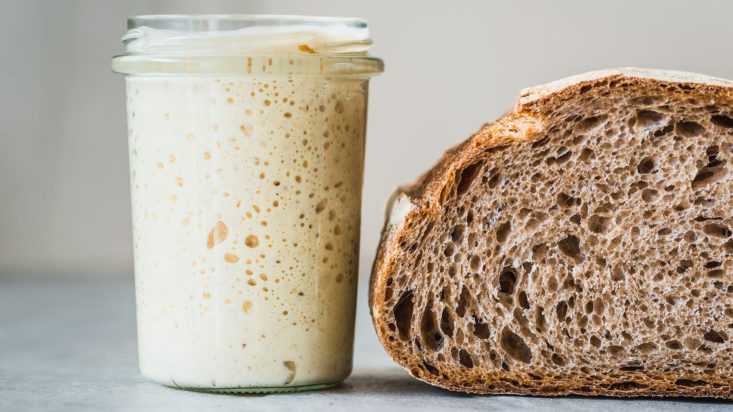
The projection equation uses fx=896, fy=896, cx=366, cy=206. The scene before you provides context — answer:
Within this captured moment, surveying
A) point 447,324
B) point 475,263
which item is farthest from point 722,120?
point 447,324

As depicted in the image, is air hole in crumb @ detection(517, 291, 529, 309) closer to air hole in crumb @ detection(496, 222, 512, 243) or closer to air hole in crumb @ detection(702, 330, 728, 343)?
air hole in crumb @ detection(496, 222, 512, 243)

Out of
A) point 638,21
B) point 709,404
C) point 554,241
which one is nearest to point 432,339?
point 554,241

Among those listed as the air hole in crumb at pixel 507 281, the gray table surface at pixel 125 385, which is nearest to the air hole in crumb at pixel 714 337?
the gray table surface at pixel 125 385

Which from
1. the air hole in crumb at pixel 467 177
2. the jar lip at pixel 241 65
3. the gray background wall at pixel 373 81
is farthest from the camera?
the gray background wall at pixel 373 81

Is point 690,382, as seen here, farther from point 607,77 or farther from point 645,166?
point 607,77

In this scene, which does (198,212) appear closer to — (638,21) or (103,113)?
(103,113)

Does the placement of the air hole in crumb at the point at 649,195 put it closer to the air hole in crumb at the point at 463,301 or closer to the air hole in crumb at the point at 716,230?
the air hole in crumb at the point at 716,230
